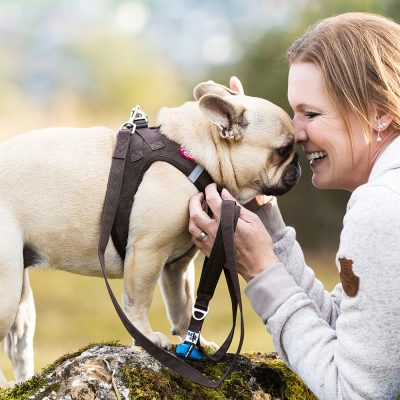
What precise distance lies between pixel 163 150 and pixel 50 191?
0.45 m

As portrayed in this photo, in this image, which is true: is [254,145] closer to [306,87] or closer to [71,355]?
[306,87]

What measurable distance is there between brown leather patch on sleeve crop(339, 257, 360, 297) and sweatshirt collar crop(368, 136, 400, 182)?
336mm

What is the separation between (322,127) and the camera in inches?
90.5

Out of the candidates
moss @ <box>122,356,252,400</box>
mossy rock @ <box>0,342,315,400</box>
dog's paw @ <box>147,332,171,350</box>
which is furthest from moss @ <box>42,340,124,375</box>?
moss @ <box>122,356,252,400</box>

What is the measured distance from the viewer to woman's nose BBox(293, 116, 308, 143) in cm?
244

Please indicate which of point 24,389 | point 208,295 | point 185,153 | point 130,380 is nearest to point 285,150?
point 185,153

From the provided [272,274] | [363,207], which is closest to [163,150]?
[272,274]

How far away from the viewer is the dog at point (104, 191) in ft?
7.73

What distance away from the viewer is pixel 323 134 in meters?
2.31

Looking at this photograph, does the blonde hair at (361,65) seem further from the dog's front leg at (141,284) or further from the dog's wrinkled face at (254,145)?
the dog's front leg at (141,284)

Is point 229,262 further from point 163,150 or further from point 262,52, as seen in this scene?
point 262,52

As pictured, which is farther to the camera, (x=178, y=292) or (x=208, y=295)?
(x=178, y=292)

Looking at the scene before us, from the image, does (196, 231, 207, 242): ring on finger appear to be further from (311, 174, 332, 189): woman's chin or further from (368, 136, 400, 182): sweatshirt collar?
(368, 136, 400, 182): sweatshirt collar

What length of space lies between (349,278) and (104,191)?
0.98 m
